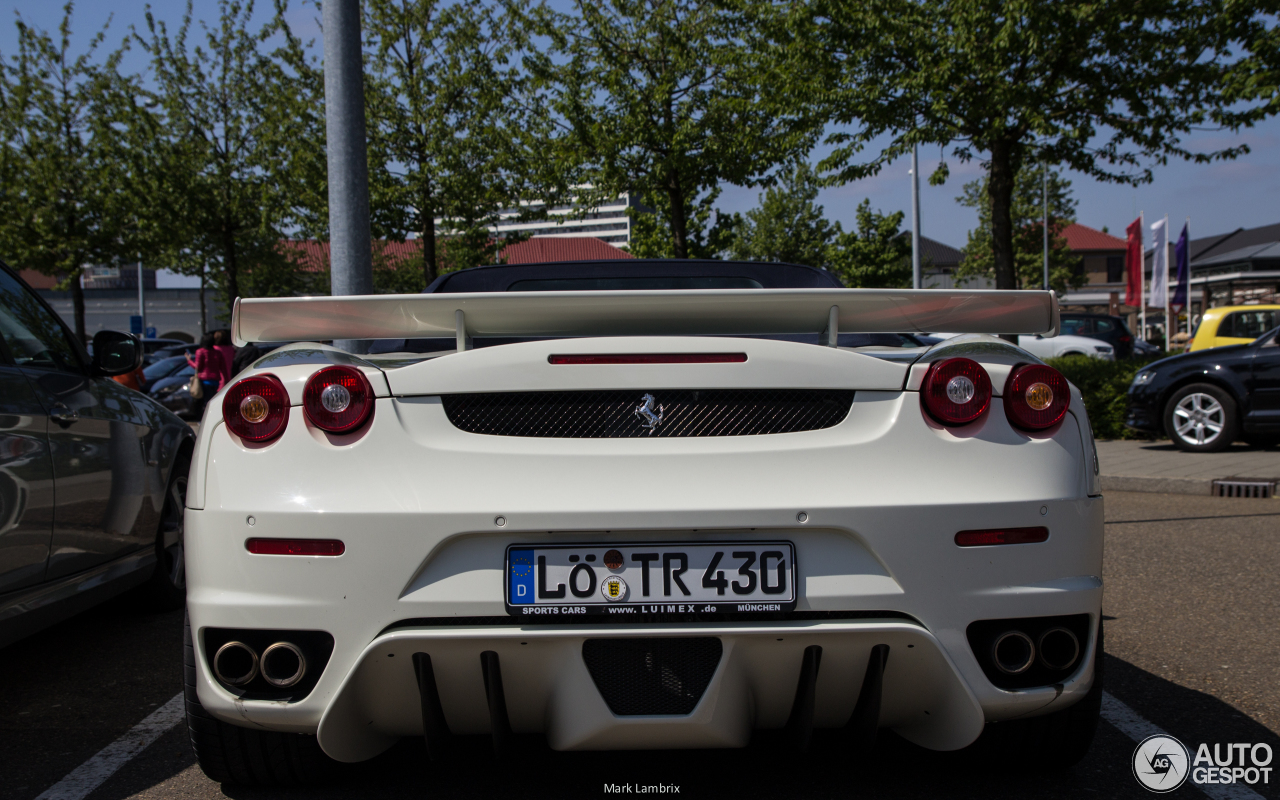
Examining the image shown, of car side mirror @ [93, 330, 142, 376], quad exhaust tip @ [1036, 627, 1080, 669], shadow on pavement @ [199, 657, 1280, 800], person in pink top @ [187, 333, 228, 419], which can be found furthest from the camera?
person in pink top @ [187, 333, 228, 419]

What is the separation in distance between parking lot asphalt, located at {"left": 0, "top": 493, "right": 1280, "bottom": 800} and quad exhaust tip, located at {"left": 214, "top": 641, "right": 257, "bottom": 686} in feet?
1.79

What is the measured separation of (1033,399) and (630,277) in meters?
1.69

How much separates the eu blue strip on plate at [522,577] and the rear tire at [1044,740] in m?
1.30

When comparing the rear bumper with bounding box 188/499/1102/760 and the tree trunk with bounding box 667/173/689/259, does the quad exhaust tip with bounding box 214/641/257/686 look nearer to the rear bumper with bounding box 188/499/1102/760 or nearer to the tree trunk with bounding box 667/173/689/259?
the rear bumper with bounding box 188/499/1102/760

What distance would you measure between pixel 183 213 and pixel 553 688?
2581 cm

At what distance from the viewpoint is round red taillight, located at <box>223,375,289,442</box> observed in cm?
240

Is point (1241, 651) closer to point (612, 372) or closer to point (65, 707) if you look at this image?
point (612, 372)

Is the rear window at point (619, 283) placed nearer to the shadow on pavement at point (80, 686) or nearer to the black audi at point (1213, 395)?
the shadow on pavement at point (80, 686)

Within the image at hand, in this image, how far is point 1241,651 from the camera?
162 inches

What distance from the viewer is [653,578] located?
2.29 meters

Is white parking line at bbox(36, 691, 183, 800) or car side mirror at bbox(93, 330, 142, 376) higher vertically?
car side mirror at bbox(93, 330, 142, 376)

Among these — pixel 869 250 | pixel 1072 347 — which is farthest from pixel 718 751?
pixel 869 250

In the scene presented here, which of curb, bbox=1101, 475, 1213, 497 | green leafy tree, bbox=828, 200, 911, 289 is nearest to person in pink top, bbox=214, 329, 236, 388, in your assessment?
curb, bbox=1101, 475, 1213, 497

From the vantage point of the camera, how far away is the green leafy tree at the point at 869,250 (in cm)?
4325
